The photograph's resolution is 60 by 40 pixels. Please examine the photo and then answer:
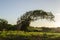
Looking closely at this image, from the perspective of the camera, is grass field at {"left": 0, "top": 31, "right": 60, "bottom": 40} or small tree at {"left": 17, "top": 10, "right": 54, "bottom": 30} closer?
grass field at {"left": 0, "top": 31, "right": 60, "bottom": 40}

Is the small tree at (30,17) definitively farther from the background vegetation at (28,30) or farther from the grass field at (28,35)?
the grass field at (28,35)

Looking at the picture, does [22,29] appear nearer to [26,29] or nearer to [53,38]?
[26,29]

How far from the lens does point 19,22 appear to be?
13.1ft

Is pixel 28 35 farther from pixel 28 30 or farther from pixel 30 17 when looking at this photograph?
pixel 30 17

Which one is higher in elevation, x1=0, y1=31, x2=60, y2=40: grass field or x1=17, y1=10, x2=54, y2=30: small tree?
x1=17, y1=10, x2=54, y2=30: small tree

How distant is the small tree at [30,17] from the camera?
13.0ft

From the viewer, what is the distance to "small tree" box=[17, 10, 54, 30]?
397 centimetres

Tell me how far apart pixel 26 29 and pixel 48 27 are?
444 mm

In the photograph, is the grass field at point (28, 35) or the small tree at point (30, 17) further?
the small tree at point (30, 17)

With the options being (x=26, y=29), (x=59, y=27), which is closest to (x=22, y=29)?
(x=26, y=29)

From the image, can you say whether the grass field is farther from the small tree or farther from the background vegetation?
the small tree

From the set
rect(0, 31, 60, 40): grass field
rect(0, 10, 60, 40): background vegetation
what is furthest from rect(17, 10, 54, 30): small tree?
rect(0, 31, 60, 40): grass field

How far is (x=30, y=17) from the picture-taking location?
4043 mm

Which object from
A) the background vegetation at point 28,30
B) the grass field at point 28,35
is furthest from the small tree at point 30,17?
the grass field at point 28,35
